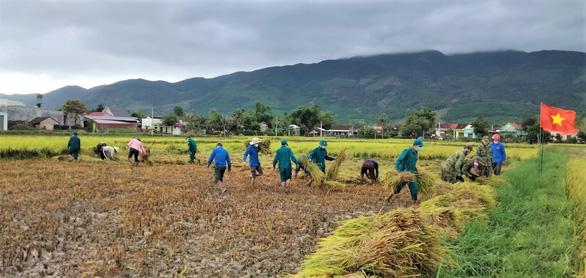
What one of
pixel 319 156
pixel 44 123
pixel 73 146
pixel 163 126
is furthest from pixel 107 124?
pixel 319 156

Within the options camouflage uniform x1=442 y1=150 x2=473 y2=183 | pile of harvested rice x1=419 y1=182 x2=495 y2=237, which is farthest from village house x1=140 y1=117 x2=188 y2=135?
pile of harvested rice x1=419 y1=182 x2=495 y2=237

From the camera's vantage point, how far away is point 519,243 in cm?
586

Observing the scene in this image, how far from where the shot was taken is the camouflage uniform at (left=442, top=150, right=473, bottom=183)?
11.6m

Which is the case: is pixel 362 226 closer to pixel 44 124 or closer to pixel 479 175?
pixel 479 175

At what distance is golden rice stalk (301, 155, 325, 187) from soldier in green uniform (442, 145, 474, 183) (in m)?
3.19

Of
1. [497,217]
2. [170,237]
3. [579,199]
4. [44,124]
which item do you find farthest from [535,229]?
[44,124]

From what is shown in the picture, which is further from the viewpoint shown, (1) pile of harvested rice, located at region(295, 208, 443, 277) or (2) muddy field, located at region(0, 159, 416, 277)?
(2) muddy field, located at region(0, 159, 416, 277)

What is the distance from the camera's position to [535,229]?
6527 millimetres

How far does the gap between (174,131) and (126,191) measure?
245 ft

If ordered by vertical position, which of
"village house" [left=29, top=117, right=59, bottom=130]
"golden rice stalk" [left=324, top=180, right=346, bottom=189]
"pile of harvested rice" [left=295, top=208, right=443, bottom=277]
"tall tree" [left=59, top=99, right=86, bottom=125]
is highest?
"tall tree" [left=59, top=99, right=86, bottom=125]

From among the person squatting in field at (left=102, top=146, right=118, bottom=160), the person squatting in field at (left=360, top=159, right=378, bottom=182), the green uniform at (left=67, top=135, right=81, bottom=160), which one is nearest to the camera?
the person squatting in field at (left=360, top=159, right=378, bottom=182)

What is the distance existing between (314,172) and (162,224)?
5.58 meters

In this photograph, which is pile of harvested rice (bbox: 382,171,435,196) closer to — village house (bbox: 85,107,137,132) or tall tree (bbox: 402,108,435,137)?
village house (bbox: 85,107,137,132)

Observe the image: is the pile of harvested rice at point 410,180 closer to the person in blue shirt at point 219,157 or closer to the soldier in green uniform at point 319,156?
the soldier in green uniform at point 319,156
